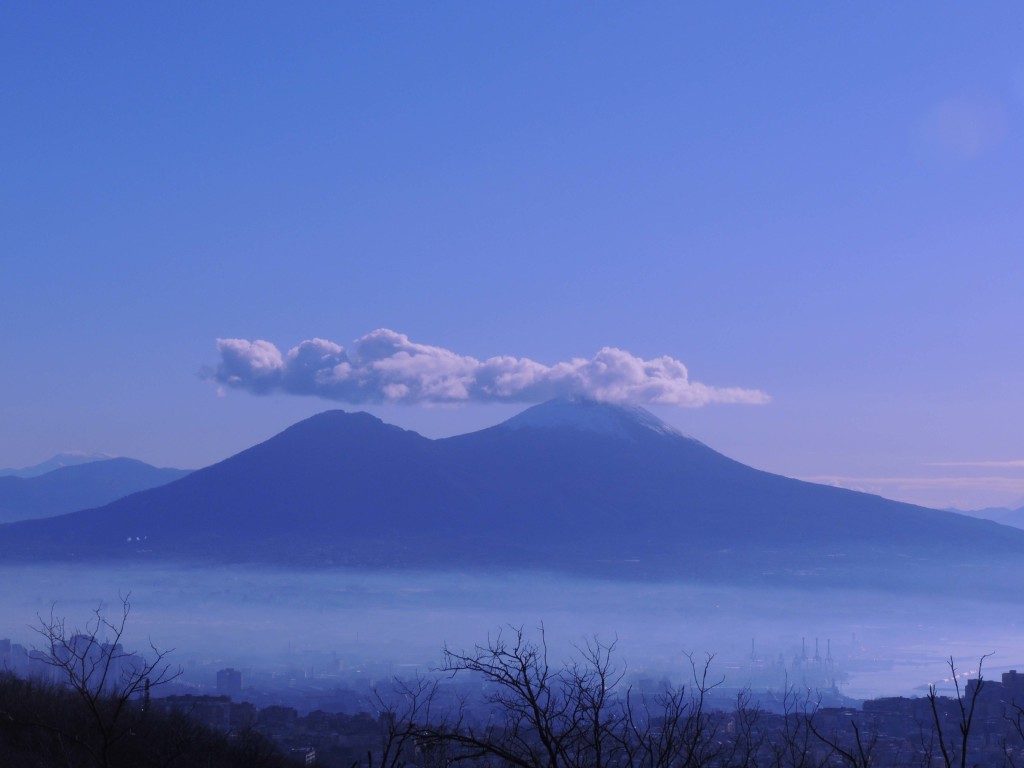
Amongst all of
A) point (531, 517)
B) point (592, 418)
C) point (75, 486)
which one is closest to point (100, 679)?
point (531, 517)

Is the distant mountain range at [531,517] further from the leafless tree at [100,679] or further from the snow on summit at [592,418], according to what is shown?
the leafless tree at [100,679]

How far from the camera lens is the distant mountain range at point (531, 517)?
95.8 meters

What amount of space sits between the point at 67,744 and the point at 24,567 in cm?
8456

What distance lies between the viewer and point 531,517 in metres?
106

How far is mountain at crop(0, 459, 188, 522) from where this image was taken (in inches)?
5635

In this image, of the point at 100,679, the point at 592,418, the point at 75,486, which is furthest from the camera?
the point at 75,486

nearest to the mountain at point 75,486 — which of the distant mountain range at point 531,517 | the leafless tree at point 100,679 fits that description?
the distant mountain range at point 531,517

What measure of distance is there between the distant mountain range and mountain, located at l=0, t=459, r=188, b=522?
31975 millimetres

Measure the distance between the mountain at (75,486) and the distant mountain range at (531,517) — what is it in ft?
105

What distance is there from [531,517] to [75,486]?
77.1m

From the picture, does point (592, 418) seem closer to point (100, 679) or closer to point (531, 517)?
point (531, 517)

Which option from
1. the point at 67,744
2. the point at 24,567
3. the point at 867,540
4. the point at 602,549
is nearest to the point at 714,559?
the point at 602,549

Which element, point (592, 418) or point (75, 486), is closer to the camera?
point (592, 418)

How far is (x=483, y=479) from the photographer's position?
114 m
